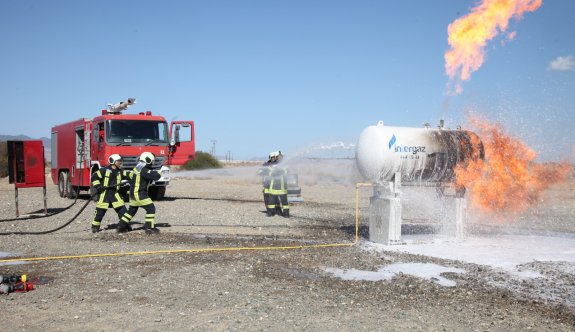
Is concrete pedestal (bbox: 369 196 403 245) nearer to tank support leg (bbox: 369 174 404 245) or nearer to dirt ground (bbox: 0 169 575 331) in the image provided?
tank support leg (bbox: 369 174 404 245)

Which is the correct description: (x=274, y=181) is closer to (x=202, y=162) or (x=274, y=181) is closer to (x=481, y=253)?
(x=481, y=253)

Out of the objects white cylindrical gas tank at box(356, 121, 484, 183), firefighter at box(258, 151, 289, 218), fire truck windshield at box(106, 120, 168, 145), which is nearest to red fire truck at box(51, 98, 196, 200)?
fire truck windshield at box(106, 120, 168, 145)

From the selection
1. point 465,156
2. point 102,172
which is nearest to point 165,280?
point 102,172

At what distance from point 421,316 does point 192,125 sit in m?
13.2

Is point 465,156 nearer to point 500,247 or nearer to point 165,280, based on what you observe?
point 500,247

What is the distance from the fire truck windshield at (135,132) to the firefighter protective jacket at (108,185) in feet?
18.2

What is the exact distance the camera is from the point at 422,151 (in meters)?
10.3

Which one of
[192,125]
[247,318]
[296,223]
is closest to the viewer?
[247,318]

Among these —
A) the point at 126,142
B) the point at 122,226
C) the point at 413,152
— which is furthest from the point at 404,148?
the point at 126,142

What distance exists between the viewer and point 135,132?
1700 cm

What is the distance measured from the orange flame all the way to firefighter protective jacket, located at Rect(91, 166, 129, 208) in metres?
7.42

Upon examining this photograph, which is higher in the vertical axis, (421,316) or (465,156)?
(465,156)

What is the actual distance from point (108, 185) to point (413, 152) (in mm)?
6688

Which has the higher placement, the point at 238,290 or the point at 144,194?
the point at 144,194
